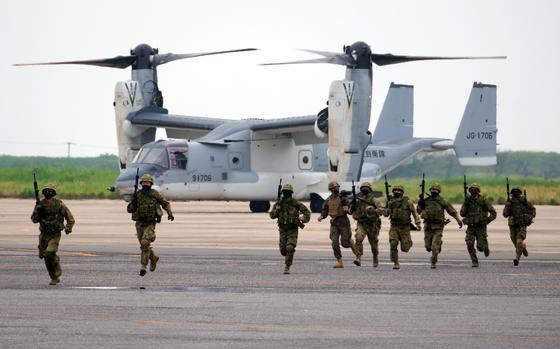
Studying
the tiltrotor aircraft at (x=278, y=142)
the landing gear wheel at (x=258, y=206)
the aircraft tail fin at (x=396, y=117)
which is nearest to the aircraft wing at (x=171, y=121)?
the tiltrotor aircraft at (x=278, y=142)

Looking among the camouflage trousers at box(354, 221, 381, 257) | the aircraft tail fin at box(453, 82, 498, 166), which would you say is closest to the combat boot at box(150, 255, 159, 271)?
the camouflage trousers at box(354, 221, 381, 257)

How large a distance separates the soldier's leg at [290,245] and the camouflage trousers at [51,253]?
3903 mm

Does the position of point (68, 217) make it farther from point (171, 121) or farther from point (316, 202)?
point (171, 121)

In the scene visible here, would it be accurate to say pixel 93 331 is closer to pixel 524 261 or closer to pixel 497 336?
pixel 497 336

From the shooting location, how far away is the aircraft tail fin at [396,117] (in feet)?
184

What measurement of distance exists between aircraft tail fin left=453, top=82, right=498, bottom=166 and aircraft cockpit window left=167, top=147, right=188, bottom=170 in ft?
36.1

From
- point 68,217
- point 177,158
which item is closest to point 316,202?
point 177,158

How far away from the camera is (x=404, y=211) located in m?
24.0

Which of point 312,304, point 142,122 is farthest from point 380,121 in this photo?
point 312,304

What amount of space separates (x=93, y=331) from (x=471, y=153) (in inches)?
1518

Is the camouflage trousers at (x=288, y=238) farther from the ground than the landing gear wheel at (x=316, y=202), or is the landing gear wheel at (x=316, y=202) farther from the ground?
the landing gear wheel at (x=316, y=202)

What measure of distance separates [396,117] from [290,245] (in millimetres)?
34532

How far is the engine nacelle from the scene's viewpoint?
46031 mm

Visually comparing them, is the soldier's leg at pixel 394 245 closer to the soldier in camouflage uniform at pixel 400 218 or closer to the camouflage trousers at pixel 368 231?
the soldier in camouflage uniform at pixel 400 218
